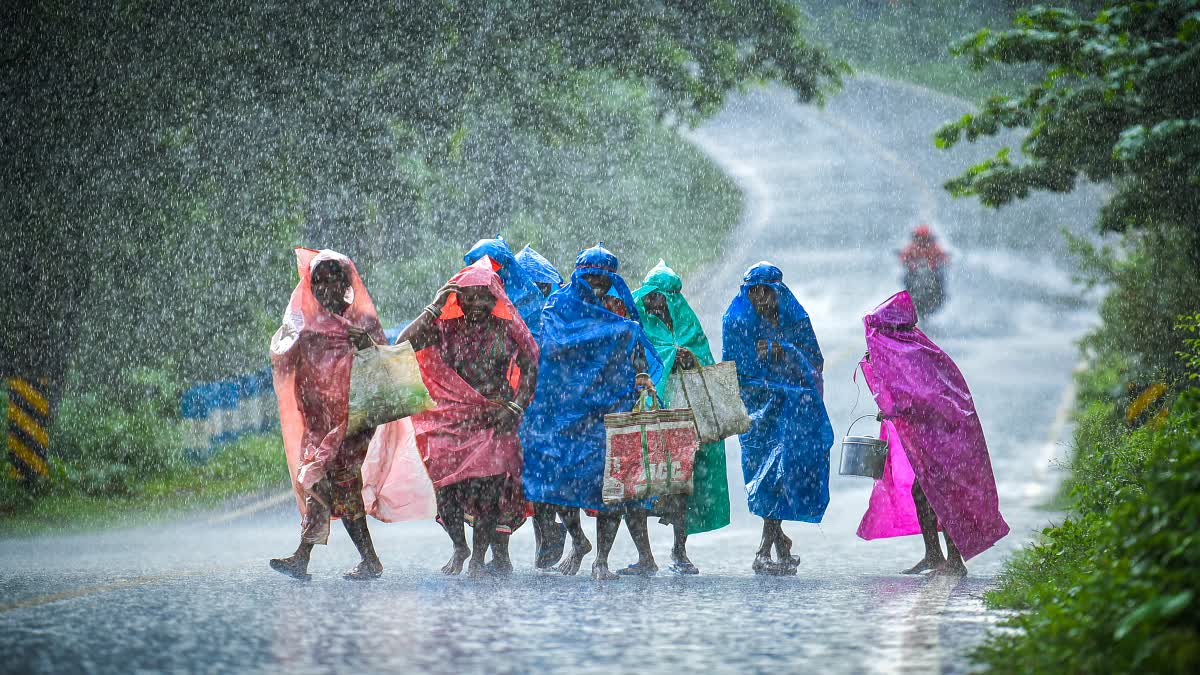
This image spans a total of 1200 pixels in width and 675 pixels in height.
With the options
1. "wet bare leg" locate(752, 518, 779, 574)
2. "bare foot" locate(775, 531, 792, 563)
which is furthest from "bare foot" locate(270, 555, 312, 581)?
"bare foot" locate(775, 531, 792, 563)

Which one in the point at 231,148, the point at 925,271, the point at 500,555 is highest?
the point at 925,271

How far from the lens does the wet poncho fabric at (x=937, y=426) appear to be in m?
10.5

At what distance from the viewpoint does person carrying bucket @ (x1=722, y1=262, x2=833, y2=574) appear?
10.7m

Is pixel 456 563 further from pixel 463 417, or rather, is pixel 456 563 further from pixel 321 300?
pixel 321 300

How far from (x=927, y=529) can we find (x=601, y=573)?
90.2 inches

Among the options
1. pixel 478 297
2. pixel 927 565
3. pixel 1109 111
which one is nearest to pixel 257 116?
pixel 478 297

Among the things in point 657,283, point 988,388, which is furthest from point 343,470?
point 988,388

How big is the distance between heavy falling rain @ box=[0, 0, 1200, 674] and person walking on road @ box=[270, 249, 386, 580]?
0.03 metres

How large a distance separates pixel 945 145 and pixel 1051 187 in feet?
3.66

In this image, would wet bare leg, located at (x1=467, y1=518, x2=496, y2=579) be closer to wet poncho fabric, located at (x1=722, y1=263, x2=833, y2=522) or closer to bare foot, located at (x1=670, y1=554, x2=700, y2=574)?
bare foot, located at (x1=670, y1=554, x2=700, y2=574)

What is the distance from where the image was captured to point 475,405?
33.3ft

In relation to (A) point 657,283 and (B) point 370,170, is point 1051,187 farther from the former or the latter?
(B) point 370,170

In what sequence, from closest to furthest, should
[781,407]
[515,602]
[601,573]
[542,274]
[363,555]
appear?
[515,602], [601,573], [363,555], [781,407], [542,274]

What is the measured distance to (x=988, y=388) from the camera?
2519cm
